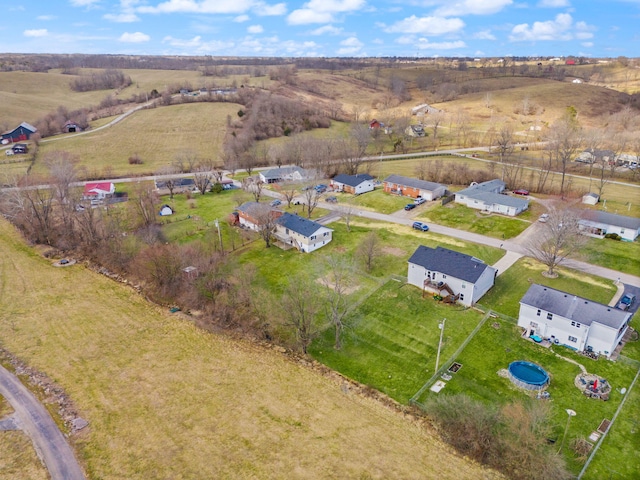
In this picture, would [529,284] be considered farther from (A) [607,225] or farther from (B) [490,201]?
(B) [490,201]

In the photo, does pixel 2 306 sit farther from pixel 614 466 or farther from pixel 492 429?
pixel 614 466

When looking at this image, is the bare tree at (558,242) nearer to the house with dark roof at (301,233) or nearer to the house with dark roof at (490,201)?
the house with dark roof at (490,201)

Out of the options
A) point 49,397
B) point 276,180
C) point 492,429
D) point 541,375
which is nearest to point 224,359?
point 49,397

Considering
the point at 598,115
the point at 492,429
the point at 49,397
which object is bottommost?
the point at 49,397

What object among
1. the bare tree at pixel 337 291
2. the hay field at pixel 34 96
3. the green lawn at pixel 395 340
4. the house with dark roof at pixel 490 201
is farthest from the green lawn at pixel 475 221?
the hay field at pixel 34 96

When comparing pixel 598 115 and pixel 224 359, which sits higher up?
pixel 598 115

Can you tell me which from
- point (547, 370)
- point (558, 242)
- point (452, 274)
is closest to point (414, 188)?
point (558, 242)

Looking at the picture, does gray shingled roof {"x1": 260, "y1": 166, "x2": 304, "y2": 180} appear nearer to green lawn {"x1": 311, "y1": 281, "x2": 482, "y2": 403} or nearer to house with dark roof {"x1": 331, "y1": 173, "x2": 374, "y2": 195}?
house with dark roof {"x1": 331, "y1": 173, "x2": 374, "y2": 195}
